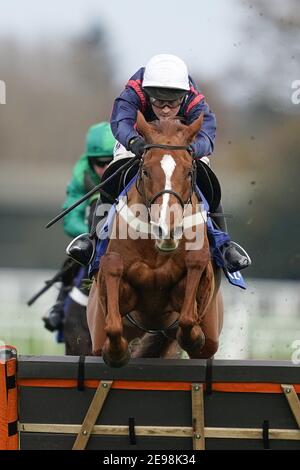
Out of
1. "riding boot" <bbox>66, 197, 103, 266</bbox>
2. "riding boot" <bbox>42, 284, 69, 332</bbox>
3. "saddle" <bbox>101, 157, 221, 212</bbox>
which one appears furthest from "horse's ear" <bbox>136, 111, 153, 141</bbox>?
"riding boot" <bbox>42, 284, 69, 332</bbox>

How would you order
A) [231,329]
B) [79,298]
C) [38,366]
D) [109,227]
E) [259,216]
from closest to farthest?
[38,366] → [109,227] → [79,298] → [231,329] → [259,216]

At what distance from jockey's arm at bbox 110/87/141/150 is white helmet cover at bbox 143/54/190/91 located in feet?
0.44

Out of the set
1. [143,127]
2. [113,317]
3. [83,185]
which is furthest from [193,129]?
[83,185]

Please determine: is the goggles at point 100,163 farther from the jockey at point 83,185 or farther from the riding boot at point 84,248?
the riding boot at point 84,248

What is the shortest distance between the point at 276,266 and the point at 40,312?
230 inches

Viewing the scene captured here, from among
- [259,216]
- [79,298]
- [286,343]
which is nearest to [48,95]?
[259,216]

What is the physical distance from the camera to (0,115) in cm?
3056

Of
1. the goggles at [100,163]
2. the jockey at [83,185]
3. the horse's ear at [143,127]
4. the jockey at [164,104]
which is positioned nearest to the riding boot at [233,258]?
the jockey at [164,104]

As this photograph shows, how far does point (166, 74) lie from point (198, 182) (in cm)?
70

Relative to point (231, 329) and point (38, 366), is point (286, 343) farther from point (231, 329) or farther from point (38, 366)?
point (38, 366)

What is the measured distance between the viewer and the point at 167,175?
4902 millimetres

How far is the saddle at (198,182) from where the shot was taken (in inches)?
228

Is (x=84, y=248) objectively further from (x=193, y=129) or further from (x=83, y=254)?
(x=193, y=129)

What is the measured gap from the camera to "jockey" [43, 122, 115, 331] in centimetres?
874
